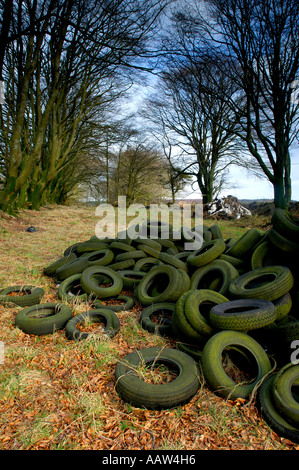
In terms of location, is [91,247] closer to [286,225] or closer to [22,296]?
[22,296]

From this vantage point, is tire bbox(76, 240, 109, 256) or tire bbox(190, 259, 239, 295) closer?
tire bbox(190, 259, 239, 295)

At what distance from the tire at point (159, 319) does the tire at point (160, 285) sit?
6.2 inches

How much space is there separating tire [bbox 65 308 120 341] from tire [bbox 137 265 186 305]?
875 mm

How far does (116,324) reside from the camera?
4035mm

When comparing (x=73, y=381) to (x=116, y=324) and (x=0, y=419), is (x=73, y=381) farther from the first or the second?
(x=116, y=324)

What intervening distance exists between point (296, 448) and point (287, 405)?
30cm

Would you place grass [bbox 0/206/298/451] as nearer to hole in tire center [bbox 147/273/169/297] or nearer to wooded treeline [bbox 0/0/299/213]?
hole in tire center [bbox 147/273/169/297]

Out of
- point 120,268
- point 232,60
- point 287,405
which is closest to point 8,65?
point 232,60

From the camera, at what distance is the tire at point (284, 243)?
4.42m

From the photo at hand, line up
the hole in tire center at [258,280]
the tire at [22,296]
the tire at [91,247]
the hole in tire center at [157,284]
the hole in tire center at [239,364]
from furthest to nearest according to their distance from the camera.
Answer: the tire at [91,247], the hole in tire center at [157,284], the tire at [22,296], the hole in tire center at [258,280], the hole in tire center at [239,364]

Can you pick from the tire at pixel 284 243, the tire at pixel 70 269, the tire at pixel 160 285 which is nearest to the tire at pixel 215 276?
the tire at pixel 160 285

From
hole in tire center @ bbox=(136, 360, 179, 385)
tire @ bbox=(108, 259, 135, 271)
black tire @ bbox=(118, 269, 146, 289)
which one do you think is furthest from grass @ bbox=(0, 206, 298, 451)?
tire @ bbox=(108, 259, 135, 271)

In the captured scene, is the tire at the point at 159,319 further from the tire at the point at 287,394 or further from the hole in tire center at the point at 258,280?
the tire at the point at 287,394

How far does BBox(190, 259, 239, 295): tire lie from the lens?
15.2 ft
